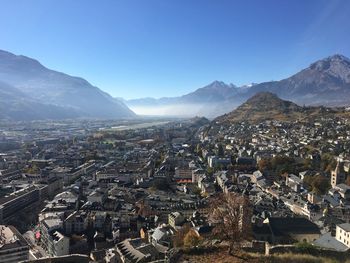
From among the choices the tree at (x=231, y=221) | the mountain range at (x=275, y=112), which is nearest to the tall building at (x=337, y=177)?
the tree at (x=231, y=221)

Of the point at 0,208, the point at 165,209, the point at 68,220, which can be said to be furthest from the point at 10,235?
the point at 165,209

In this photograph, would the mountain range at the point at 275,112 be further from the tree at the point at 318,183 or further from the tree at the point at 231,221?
the tree at the point at 231,221

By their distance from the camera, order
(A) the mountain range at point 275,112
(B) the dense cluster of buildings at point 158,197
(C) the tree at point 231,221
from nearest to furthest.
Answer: (C) the tree at point 231,221
(B) the dense cluster of buildings at point 158,197
(A) the mountain range at point 275,112

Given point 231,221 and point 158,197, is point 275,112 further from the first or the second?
point 231,221

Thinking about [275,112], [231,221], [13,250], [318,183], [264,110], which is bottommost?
[13,250]

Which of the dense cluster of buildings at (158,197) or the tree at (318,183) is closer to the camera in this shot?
the dense cluster of buildings at (158,197)

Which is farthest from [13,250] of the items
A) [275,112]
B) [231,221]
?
[275,112]

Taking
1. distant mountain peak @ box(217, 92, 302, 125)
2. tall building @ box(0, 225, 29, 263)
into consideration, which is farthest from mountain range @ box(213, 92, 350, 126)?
tall building @ box(0, 225, 29, 263)

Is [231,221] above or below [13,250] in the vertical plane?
above

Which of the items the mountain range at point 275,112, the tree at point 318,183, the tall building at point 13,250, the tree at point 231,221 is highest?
the mountain range at point 275,112

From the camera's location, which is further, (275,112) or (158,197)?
(275,112)

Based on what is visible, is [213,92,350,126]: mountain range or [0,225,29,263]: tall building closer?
[0,225,29,263]: tall building

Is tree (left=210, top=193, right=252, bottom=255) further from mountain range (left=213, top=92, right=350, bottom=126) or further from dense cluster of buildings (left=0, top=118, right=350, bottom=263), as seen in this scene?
mountain range (left=213, top=92, right=350, bottom=126)
